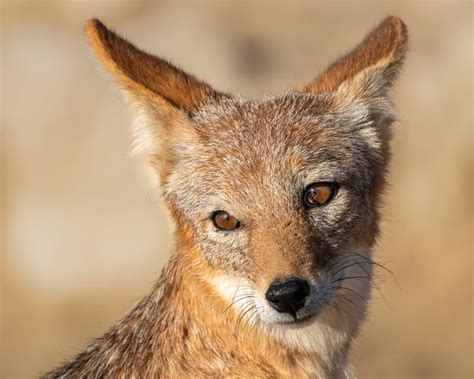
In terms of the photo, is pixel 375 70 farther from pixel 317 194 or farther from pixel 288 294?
pixel 288 294

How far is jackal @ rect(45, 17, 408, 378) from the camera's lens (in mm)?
7641

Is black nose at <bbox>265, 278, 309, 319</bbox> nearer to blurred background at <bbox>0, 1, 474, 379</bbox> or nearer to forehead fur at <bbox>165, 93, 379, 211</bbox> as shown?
forehead fur at <bbox>165, 93, 379, 211</bbox>

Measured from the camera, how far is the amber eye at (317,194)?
7.81 m

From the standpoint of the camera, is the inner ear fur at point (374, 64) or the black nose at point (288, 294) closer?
the black nose at point (288, 294)

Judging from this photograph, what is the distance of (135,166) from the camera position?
57.2 feet

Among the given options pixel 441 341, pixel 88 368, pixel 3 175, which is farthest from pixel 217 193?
pixel 3 175

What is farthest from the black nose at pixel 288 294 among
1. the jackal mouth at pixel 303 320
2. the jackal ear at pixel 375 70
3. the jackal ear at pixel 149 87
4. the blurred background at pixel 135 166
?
the blurred background at pixel 135 166

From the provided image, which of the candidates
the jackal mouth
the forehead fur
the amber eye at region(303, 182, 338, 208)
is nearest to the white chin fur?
the jackal mouth

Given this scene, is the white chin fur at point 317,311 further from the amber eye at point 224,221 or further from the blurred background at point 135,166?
the blurred background at point 135,166

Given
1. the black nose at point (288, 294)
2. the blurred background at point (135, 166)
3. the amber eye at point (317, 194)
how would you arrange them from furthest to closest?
the blurred background at point (135, 166) < the amber eye at point (317, 194) < the black nose at point (288, 294)

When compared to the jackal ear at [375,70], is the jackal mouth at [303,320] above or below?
below

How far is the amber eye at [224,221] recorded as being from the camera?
308 inches

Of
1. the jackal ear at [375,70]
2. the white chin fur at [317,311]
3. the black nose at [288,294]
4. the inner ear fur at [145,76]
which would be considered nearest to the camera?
the black nose at [288,294]

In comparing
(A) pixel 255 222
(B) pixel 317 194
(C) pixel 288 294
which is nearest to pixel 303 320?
(C) pixel 288 294
